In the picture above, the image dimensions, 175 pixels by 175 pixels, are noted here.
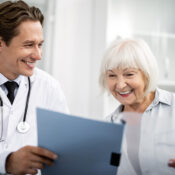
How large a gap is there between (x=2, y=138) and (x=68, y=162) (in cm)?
59

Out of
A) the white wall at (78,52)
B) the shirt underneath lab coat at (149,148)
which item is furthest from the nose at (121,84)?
the white wall at (78,52)

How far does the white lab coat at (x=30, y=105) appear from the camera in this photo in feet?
4.80

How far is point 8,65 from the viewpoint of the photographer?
62.0 inches

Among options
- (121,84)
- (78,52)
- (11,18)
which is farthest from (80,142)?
(78,52)

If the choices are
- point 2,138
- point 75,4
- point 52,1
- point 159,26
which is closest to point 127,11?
point 159,26

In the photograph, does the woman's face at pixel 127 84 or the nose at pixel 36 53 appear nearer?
the woman's face at pixel 127 84

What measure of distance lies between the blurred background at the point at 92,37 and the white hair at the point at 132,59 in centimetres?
120

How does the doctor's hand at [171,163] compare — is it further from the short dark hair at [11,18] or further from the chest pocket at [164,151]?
the short dark hair at [11,18]

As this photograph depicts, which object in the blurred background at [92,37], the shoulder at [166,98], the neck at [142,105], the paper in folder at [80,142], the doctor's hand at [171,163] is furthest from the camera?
the blurred background at [92,37]

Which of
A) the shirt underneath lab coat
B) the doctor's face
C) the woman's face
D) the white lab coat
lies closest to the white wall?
the white lab coat

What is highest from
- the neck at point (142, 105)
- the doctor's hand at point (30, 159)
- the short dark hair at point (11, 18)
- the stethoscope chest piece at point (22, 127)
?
the short dark hair at point (11, 18)

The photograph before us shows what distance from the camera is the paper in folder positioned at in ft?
2.93

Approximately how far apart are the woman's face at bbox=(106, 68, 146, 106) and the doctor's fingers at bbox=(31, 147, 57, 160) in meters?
0.58

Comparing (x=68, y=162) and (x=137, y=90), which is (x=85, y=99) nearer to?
(x=137, y=90)
